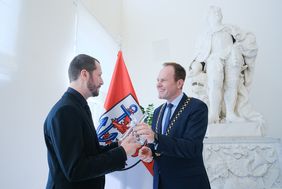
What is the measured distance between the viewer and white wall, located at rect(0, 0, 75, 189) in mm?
1604

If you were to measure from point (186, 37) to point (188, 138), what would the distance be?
3753mm

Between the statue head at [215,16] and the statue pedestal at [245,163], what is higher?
the statue head at [215,16]

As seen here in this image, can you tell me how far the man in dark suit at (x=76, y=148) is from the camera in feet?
2.88

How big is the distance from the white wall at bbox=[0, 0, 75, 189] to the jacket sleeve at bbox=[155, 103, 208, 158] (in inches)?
41.7

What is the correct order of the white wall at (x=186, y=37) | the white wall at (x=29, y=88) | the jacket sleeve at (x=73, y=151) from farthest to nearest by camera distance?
the white wall at (x=186, y=37), the white wall at (x=29, y=88), the jacket sleeve at (x=73, y=151)

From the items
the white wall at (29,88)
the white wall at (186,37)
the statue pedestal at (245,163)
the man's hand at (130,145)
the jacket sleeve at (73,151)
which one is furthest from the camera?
the white wall at (186,37)

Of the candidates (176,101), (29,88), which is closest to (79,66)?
(176,101)

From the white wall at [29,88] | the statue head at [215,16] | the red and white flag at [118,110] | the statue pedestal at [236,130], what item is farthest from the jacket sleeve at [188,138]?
the statue head at [215,16]

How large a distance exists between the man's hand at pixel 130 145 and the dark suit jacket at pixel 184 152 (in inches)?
4.2

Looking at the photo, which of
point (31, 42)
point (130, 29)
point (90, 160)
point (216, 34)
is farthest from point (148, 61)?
point (90, 160)

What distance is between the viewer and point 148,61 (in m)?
4.84

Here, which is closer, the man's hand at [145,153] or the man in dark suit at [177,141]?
the man in dark suit at [177,141]

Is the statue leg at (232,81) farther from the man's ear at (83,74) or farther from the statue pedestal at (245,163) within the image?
the man's ear at (83,74)

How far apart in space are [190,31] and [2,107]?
3788 mm
